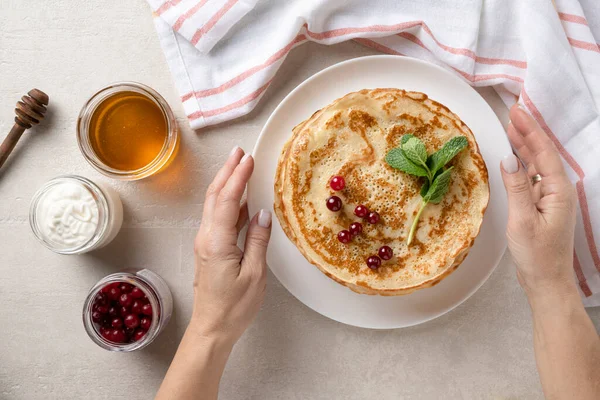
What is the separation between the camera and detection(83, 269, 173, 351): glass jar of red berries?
7.50 feet

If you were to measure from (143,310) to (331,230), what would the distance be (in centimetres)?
87

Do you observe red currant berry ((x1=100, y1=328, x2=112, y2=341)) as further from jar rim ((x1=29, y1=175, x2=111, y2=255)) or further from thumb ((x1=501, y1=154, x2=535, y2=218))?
thumb ((x1=501, y1=154, x2=535, y2=218))

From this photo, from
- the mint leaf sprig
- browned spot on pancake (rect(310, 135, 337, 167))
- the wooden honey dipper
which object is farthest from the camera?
the wooden honey dipper

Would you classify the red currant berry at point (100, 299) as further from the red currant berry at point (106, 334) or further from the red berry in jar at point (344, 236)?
the red berry in jar at point (344, 236)

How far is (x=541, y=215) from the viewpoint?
2.09 metres

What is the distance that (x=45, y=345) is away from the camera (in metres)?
2.57

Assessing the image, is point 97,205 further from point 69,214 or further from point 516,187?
point 516,187

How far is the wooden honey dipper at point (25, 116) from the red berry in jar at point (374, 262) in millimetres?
1622

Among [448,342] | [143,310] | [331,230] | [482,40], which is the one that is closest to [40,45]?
[143,310]

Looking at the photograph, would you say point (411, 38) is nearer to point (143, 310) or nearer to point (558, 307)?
point (558, 307)

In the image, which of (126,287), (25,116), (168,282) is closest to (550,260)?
(168,282)

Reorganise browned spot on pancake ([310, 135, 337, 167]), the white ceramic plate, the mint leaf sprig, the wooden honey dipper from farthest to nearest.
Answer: the wooden honey dipper → the white ceramic plate → browned spot on pancake ([310, 135, 337, 167]) → the mint leaf sprig

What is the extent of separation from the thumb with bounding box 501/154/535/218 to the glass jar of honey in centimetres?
138

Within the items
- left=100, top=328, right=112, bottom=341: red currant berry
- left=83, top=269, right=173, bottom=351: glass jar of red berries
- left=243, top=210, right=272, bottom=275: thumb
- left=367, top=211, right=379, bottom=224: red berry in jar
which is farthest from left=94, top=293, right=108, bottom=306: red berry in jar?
left=367, top=211, right=379, bottom=224: red berry in jar
